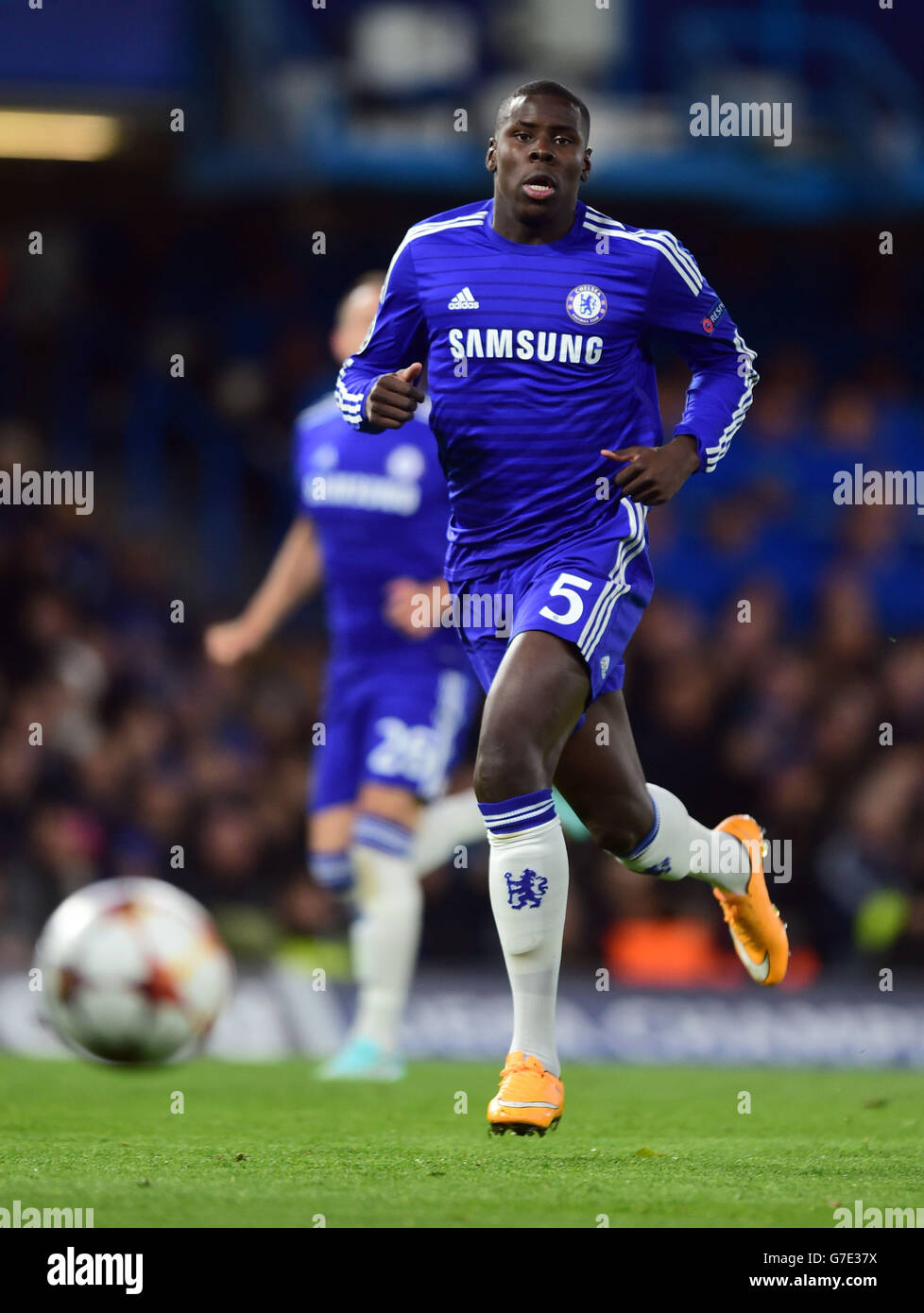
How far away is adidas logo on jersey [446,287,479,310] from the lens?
526 centimetres

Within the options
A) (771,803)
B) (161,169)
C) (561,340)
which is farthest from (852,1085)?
(161,169)

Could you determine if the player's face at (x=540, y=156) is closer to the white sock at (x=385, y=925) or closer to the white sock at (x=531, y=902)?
the white sock at (x=531, y=902)

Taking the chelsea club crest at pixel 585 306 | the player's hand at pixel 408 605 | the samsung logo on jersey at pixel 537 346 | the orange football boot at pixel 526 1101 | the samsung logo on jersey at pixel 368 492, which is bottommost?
the orange football boot at pixel 526 1101

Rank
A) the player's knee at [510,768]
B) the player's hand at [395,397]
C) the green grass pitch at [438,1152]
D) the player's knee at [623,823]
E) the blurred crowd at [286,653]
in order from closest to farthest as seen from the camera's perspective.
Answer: the green grass pitch at [438,1152], the player's knee at [510,768], the player's hand at [395,397], the player's knee at [623,823], the blurred crowd at [286,653]

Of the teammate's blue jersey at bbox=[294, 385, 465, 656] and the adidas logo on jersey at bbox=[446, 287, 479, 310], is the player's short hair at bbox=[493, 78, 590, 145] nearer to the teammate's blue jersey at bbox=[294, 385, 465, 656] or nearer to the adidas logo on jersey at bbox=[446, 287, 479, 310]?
the adidas logo on jersey at bbox=[446, 287, 479, 310]

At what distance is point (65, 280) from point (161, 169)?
1178 mm

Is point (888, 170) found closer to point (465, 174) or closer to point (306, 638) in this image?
point (465, 174)

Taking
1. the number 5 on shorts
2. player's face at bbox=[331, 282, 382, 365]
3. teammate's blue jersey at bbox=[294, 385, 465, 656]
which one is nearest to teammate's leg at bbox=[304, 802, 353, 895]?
teammate's blue jersey at bbox=[294, 385, 465, 656]

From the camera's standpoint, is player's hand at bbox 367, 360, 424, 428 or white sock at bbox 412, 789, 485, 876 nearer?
player's hand at bbox 367, 360, 424, 428

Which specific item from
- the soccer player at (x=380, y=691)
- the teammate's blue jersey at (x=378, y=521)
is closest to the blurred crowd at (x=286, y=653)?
the soccer player at (x=380, y=691)

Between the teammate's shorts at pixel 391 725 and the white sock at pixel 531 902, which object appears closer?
the white sock at pixel 531 902

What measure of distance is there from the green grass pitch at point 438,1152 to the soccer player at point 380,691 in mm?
706

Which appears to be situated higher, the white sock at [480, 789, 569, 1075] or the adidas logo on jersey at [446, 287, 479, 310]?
the adidas logo on jersey at [446, 287, 479, 310]

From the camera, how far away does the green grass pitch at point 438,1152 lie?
407 cm
